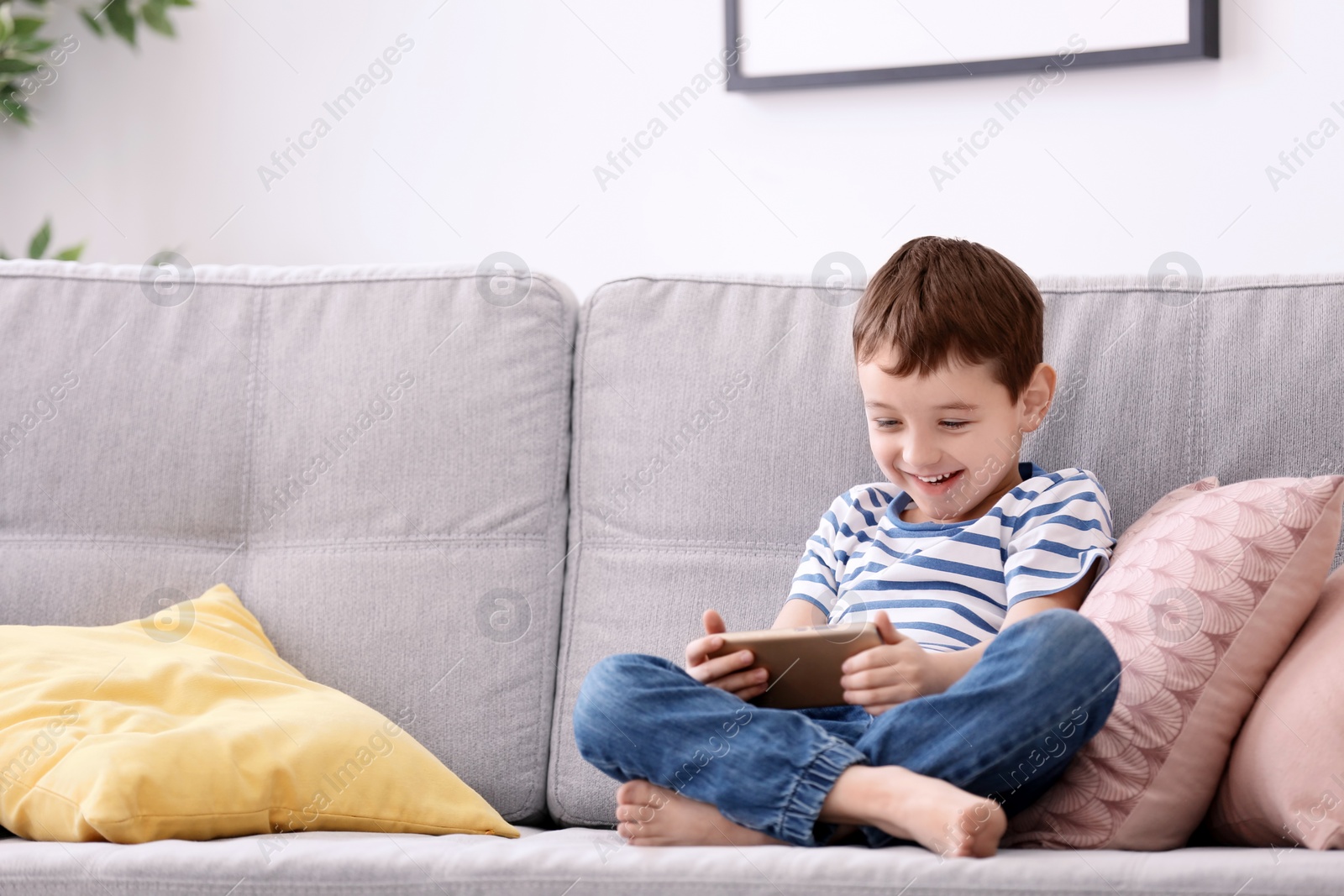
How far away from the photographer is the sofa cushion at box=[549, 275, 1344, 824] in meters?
1.27

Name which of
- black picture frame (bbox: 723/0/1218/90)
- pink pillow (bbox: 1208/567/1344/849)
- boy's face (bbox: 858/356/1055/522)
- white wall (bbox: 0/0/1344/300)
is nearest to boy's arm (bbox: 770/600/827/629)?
boy's face (bbox: 858/356/1055/522)

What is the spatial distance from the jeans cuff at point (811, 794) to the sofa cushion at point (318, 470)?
0.47m

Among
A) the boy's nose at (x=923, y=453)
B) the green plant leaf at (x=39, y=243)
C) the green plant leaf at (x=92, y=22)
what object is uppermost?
the green plant leaf at (x=92, y=22)

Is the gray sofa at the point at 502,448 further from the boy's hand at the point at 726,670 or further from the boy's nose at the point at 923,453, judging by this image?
the boy's hand at the point at 726,670

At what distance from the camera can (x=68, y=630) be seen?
1312mm

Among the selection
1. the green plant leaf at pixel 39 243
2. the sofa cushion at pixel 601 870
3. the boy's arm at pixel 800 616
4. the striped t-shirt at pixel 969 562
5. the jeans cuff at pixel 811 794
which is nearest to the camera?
the sofa cushion at pixel 601 870

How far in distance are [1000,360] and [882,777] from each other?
0.46 metres

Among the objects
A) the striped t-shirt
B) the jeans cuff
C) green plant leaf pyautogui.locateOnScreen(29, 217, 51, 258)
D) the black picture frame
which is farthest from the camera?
green plant leaf pyautogui.locateOnScreen(29, 217, 51, 258)

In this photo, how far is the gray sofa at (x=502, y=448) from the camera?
1.30m

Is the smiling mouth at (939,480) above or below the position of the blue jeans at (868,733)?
above

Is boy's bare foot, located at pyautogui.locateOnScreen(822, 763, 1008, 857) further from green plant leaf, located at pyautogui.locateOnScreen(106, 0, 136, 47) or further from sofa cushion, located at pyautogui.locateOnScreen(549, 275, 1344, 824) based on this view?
green plant leaf, located at pyautogui.locateOnScreen(106, 0, 136, 47)

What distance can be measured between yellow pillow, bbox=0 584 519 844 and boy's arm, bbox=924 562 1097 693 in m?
0.46

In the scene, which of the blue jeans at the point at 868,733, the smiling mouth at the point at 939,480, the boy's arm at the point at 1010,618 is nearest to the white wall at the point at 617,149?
the smiling mouth at the point at 939,480

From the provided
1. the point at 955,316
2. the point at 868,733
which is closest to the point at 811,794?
the point at 868,733
